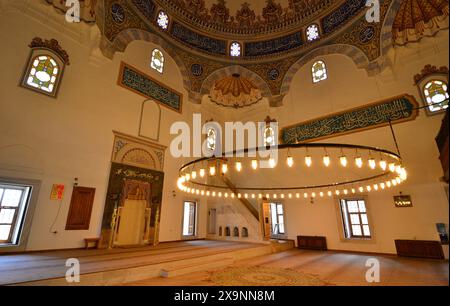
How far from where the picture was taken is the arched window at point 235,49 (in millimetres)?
10109

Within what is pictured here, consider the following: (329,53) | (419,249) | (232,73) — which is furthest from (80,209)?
(329,53)

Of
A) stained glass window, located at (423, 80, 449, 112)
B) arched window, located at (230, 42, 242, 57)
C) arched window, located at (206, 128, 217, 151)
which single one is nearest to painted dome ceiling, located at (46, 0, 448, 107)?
arched window, located at (230, 42, 242, 57)

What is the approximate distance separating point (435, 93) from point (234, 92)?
7.61m

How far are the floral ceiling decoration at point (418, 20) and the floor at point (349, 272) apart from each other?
6.45 metres

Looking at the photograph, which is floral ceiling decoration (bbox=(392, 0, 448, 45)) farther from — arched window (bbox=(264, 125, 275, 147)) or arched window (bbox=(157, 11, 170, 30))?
arched window (bbox=(157, 11, 170, 30))

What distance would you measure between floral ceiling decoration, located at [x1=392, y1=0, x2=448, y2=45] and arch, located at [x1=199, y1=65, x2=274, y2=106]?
15.2ft

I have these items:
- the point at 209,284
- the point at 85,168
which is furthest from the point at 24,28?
the point at 209,284

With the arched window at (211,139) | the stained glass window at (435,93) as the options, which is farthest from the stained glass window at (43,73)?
the stained glass window at (435,93)

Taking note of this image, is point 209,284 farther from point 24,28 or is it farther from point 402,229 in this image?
point 24,28

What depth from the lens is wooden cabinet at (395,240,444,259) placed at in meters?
5.25

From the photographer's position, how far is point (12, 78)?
16.2 feet

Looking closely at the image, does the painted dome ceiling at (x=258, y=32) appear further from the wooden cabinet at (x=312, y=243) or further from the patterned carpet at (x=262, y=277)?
the patterned carpet at (x=262, y=277)
